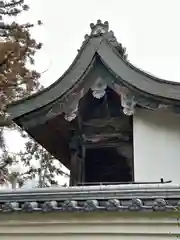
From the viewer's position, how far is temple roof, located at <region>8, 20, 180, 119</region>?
550 centimetres

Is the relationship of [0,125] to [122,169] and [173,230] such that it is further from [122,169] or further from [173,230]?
[173,230]

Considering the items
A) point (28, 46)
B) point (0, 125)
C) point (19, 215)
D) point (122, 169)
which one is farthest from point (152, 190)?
point (28, 46)

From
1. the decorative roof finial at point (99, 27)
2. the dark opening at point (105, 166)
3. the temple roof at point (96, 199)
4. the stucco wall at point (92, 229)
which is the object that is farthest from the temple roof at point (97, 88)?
the stucco wall at point (92, 229)

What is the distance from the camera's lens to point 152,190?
4.26m

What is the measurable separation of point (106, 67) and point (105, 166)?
5.75ft

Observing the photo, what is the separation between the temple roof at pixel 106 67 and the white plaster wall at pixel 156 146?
1.43 feet

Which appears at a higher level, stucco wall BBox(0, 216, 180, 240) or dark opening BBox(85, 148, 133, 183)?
dark opening BBox(85, 148, 133, 183)

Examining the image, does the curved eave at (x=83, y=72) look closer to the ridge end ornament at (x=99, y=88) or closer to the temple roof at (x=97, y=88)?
the temple roof at (x=97, y=88)

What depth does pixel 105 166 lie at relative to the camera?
21.9ft

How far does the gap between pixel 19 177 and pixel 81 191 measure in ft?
24.2

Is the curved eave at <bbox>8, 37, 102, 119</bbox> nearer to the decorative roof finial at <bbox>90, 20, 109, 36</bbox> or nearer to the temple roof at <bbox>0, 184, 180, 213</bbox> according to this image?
the decorative roof finial at <bbox>90, 20, 109, 36</bbox>

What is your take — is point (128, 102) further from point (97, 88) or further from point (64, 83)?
point (64, 83)

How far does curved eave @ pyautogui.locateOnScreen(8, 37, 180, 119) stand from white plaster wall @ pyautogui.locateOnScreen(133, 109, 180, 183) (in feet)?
1.53

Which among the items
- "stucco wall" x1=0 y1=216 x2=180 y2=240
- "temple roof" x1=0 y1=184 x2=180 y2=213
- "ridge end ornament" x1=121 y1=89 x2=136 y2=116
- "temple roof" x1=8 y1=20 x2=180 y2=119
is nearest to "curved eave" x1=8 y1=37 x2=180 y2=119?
"temple roof" x1=8 y1=20 x2=180 y2=119
